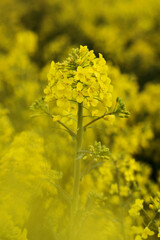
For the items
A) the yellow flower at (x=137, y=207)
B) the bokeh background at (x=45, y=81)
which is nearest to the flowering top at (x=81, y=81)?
the bokeh background at (x=45, y=81)

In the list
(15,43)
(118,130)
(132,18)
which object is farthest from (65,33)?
(118,130)

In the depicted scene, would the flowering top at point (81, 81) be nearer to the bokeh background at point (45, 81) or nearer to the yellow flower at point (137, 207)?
the bokeh background at point (45, 81)

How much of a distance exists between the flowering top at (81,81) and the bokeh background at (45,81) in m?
0.36

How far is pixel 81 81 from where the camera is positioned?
124cm

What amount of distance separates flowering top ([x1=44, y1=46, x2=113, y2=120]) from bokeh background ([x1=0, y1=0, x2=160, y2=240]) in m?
0.36

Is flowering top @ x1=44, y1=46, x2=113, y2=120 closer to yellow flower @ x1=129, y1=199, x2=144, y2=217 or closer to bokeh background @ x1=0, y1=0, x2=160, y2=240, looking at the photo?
bokeh background @ x1=0, y1=0, x2=160, y2=240

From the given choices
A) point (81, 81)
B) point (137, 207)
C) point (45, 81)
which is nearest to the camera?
point (81, 81)

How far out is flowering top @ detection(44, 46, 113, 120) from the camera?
124cm

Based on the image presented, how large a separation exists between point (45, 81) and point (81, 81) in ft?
11.4

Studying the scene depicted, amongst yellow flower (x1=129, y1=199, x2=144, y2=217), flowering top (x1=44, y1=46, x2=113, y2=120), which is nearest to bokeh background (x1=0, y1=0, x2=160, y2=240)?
flowering top (x1=44, y1=46, x2=113, y2=120)

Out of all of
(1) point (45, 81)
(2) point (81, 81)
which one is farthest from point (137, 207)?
(1) point (45, 81)

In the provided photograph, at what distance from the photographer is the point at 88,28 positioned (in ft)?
27.2

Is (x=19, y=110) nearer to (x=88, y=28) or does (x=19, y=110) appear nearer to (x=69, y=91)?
(x=69, y=91)

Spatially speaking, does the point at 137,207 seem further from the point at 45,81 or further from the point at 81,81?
the point at 45,81
